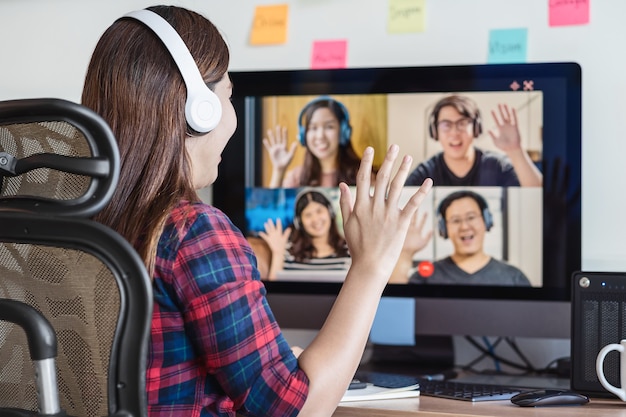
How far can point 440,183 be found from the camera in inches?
63.0

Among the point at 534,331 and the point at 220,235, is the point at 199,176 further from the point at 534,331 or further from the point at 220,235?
the point at 534,331

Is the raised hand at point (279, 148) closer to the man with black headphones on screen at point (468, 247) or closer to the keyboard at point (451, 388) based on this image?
the man with black headphones on screen at point (468, 247)

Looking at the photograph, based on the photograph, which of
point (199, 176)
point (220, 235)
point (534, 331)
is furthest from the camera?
point (534, 331)

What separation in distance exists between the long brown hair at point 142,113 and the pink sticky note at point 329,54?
82 centimetres

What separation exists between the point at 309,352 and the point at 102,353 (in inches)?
10.5

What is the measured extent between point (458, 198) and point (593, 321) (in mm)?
350

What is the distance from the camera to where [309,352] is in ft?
3.21

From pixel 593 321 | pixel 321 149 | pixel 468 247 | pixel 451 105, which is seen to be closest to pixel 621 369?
pixel 593 321

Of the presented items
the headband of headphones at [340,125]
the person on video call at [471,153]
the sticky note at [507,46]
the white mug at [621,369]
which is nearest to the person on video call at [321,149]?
the headband of headphones at [340,125]

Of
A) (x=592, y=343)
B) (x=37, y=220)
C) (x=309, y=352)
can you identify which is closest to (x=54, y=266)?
(x=37, y=220)

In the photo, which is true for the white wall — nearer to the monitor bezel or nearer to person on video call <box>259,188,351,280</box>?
the monitor bezel

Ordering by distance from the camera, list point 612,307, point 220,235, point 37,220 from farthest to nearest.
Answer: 1. point 612,307
2. point 220,235
3. point 37,220

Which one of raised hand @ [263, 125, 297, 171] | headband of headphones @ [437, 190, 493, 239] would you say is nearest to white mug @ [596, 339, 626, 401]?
headband of headphones @ [437, 190, 493, 239]

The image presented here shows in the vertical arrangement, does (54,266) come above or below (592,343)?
above
